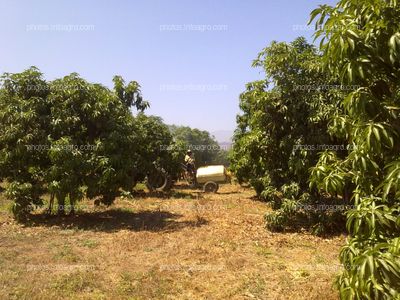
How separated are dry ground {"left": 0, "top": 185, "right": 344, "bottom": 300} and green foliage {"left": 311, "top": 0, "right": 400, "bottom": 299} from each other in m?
2.95

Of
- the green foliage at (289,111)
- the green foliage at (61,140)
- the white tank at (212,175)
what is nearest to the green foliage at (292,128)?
the green foliage at (289,111)

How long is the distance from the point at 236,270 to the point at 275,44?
6.51 meters

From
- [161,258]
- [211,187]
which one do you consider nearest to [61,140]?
[161,258]

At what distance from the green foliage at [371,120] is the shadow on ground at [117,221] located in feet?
25.2

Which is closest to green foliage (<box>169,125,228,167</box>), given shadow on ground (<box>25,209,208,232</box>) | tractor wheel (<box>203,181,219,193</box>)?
tractor wheel (<box>203,181,219,193</box>)

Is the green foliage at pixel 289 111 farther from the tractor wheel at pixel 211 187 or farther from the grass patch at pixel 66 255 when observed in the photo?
the tractor wheel at pixel 211 187

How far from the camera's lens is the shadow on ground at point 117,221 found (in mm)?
11195

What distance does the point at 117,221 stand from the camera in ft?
39.7

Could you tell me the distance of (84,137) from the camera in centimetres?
1210

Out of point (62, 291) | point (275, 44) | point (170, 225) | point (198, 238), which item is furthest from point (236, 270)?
point (275, 44)

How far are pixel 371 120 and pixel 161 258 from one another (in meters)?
6.02

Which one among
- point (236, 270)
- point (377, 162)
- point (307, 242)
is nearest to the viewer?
point (377, 162)

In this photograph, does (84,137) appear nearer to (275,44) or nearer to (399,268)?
(275,44)

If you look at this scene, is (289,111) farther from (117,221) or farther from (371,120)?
(371,120)
